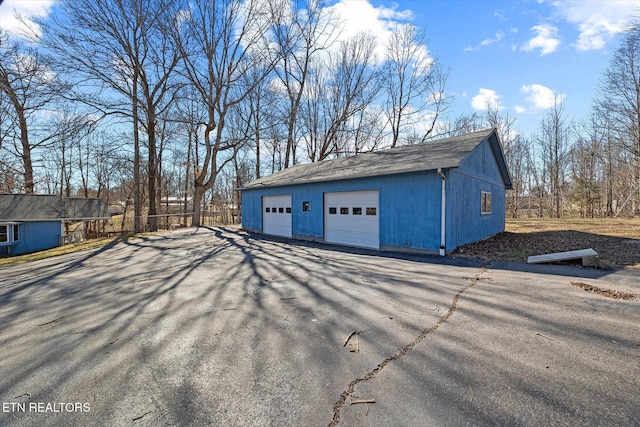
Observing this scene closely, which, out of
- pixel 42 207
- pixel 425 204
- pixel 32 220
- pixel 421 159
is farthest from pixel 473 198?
pixel 42 207

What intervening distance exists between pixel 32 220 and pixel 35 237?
1.33 m

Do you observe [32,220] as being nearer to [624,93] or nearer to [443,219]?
[443,219]

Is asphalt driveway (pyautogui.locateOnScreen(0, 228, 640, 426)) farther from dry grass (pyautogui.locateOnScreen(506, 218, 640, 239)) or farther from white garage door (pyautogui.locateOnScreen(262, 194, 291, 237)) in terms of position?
dry grass (pyautogui.locateOnScreen(506, 218, 640, 239))

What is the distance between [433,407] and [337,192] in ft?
29.6

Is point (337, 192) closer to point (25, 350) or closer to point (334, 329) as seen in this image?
point (334, 329)

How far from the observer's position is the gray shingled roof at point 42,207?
19.5 m

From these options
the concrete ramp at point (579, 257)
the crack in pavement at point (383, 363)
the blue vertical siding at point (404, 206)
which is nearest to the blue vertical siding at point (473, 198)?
the blue vertical siding at point (404, 206)

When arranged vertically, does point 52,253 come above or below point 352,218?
below

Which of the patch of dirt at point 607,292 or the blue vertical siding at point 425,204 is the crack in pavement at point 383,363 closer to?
the patch of dirt at point 607,292

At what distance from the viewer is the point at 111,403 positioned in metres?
2.04

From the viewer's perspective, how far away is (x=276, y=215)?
13.8m

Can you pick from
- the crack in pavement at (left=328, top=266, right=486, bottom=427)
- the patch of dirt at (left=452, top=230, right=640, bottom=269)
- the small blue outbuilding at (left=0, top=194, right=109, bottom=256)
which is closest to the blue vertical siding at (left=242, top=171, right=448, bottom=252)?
the patch of dirt at (left=452, top=230, right=640, bottom=269)

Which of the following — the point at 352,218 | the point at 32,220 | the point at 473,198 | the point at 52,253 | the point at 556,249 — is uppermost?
the point at 473,198

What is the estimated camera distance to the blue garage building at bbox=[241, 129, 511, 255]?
8227 millimetres
